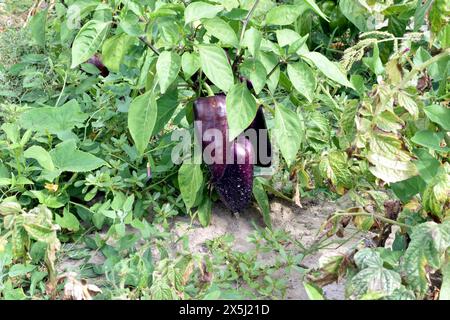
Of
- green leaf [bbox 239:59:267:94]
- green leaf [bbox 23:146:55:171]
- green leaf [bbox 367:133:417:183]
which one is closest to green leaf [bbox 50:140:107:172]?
green leaf [bbox 23:146:55:171]

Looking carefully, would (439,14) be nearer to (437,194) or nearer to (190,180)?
(437,194)

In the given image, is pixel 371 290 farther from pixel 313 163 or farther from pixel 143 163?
pixel 143 163

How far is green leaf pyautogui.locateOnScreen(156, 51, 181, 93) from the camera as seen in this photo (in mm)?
1488

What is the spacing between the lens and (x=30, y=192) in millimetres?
1734

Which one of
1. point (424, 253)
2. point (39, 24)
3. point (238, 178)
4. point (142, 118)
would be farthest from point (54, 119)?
point (424, 253)

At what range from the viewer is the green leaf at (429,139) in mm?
1377

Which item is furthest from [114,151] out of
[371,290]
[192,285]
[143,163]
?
[371,290]

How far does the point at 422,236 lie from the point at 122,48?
79 centimetres

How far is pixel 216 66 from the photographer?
1.54 meters

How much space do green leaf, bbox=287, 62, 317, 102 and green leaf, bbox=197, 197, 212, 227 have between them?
1.35ft

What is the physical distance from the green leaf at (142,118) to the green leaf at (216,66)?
0.45 feet

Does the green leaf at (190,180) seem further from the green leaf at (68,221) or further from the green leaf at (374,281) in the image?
the green leaf at (374,281)

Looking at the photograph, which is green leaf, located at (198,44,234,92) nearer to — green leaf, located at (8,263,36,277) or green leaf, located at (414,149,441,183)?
green leaf, located at (414,149,441,183)

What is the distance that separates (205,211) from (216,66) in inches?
16.6
